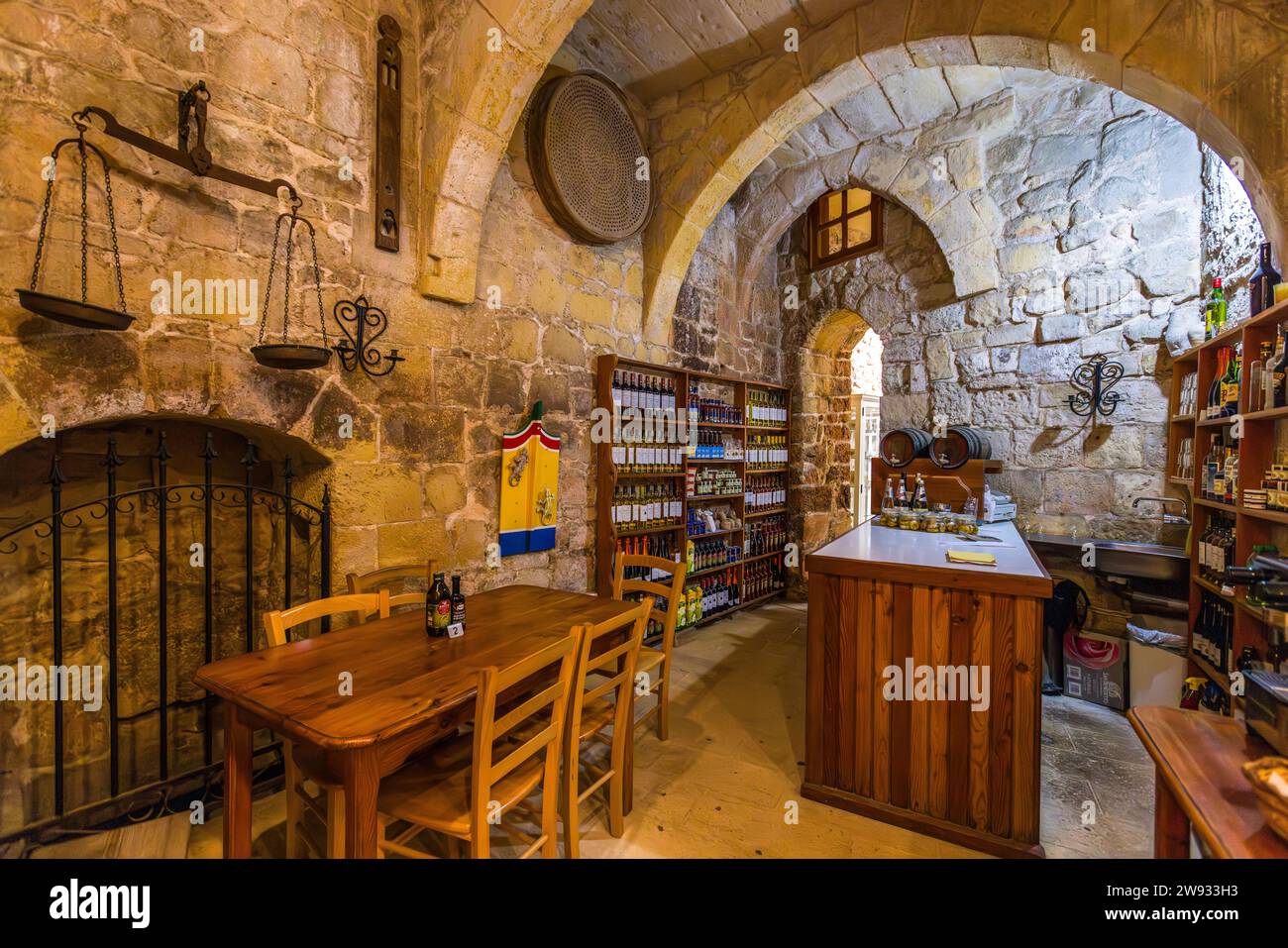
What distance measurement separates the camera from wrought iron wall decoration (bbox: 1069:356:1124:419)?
330 cm

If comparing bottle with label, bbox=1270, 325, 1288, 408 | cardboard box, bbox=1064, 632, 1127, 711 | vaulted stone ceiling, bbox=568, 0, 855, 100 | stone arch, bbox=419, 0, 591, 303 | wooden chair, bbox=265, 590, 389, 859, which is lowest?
cardboard box, bbox=1064, 632, 1127, 711

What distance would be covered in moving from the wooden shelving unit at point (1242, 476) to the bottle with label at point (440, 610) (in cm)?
267

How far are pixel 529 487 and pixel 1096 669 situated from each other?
331cm

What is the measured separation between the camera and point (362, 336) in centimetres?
227

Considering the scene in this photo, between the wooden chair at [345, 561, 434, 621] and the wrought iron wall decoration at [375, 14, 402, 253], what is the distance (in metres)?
1.39

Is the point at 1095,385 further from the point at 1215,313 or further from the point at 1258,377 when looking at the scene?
the point at 1258,377

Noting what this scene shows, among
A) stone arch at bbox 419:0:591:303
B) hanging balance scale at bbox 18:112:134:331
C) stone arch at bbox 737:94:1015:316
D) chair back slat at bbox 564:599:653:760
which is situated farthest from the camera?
stone arch at bbox 737:94:1015:316

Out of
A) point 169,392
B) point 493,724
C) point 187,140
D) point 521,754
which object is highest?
point 187,140

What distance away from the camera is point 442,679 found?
1499 millimetres

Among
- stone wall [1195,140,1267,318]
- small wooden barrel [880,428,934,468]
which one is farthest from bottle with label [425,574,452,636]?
stone wall [1195,140,1267,318]

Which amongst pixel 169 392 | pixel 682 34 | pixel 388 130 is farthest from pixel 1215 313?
pixel 169 392

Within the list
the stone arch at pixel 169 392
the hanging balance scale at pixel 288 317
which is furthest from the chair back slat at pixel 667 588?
the hanging balance scale at pixel 288 317

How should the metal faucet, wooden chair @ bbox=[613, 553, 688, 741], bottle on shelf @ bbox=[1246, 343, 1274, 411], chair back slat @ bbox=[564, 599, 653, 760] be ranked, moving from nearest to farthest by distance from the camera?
chair back slat @ bbox=[564, 599, 653, 760] → bottle on shelf @ bbox=[1246, 343, 1274, 411] → wooden chair @ bbox=[613, 553, 688, 741] → the metal faucet

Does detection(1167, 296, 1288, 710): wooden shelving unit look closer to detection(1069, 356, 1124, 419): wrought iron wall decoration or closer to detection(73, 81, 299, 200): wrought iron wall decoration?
detection(1069, 356, 1124, 419): wrought iron wall decoration
